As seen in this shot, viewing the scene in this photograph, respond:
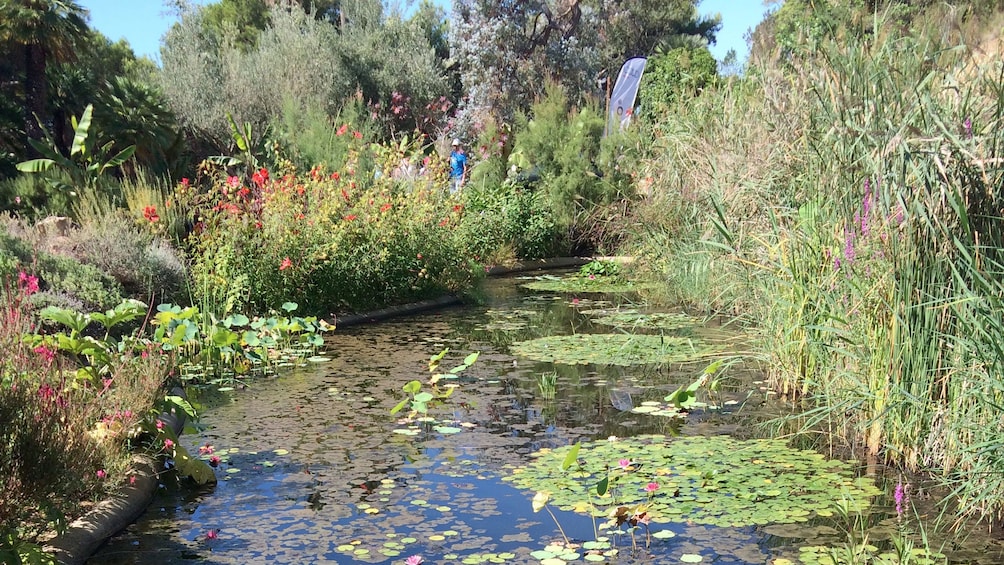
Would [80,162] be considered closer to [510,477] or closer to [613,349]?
[613,349]

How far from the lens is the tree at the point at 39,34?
1741 centimetres

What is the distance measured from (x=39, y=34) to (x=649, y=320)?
13.2 m

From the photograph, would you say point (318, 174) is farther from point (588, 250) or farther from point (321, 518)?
point (588, 250)

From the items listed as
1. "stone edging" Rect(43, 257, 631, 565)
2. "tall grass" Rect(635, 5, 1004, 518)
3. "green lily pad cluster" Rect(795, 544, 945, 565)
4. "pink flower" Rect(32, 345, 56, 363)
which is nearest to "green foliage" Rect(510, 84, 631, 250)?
"tall grass" Rect(635, 5, 1004, 518)

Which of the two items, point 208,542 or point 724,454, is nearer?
point 208,542

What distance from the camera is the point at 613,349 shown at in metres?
8.67

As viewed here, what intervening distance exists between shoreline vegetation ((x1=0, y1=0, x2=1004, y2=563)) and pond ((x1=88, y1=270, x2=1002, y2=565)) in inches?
15.7

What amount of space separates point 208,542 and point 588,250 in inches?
598

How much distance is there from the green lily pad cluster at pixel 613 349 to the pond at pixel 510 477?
5cm

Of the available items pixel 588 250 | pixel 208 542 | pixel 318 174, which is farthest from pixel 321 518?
pixel 588 250

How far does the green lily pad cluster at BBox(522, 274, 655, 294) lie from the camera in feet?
43.5

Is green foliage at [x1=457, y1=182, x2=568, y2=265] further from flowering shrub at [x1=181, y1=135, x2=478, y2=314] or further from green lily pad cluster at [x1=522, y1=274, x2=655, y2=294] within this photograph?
flowering shrub at [x1=181, y1=135, x2=478, y2=314]

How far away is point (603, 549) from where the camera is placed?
411cm

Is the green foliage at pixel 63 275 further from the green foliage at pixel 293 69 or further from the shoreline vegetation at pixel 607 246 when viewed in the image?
the green foliage at pixel 293 69
